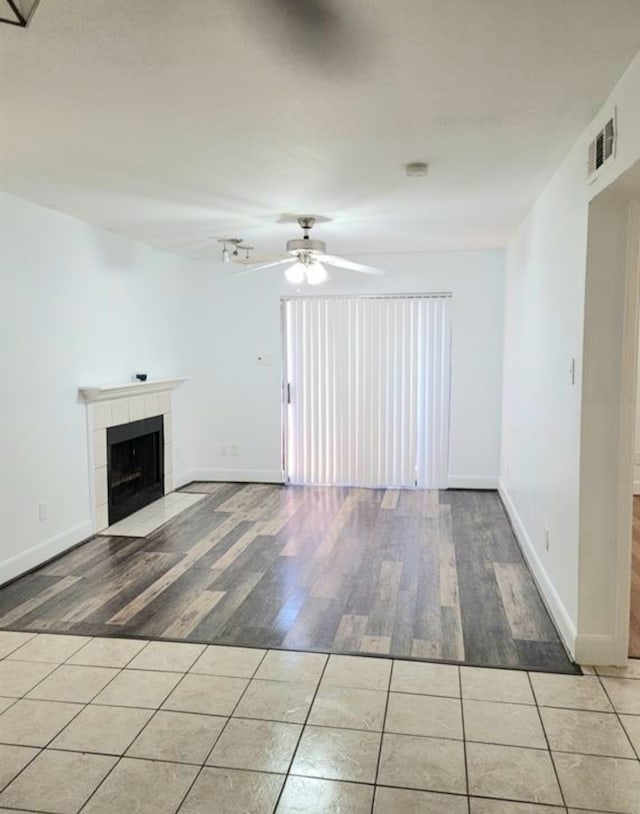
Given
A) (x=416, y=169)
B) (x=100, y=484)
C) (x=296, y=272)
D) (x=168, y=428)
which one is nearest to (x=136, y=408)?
(x=168, y=428)

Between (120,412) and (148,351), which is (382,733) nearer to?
(120,412)

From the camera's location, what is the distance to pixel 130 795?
6.57 feet

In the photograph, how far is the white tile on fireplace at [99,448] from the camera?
479 cm

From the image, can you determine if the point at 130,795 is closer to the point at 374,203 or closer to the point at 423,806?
the point at 423,806

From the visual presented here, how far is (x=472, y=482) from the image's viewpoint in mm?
6223

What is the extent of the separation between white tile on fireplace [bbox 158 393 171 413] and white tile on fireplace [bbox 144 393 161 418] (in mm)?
48

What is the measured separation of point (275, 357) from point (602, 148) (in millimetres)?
4452

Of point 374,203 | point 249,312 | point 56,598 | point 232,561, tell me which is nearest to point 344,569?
point 232,561

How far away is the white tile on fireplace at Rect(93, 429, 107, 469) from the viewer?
4793 millimetres

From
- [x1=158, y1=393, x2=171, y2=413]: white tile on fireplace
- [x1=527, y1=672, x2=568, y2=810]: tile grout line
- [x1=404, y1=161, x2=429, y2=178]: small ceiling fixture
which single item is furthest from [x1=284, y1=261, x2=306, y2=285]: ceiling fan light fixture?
[x1=527, y1=672, x2=568, y2=810]: tile grout line

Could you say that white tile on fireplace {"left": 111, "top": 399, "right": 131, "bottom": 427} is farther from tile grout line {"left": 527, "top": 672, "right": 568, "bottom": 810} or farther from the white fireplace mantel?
tile grout line {"left": 527, "top": 672, "right": 568, "bottom": 810}

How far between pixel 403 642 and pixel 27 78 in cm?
287

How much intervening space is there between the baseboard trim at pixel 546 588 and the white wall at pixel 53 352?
128 inches

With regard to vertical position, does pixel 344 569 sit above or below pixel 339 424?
below
